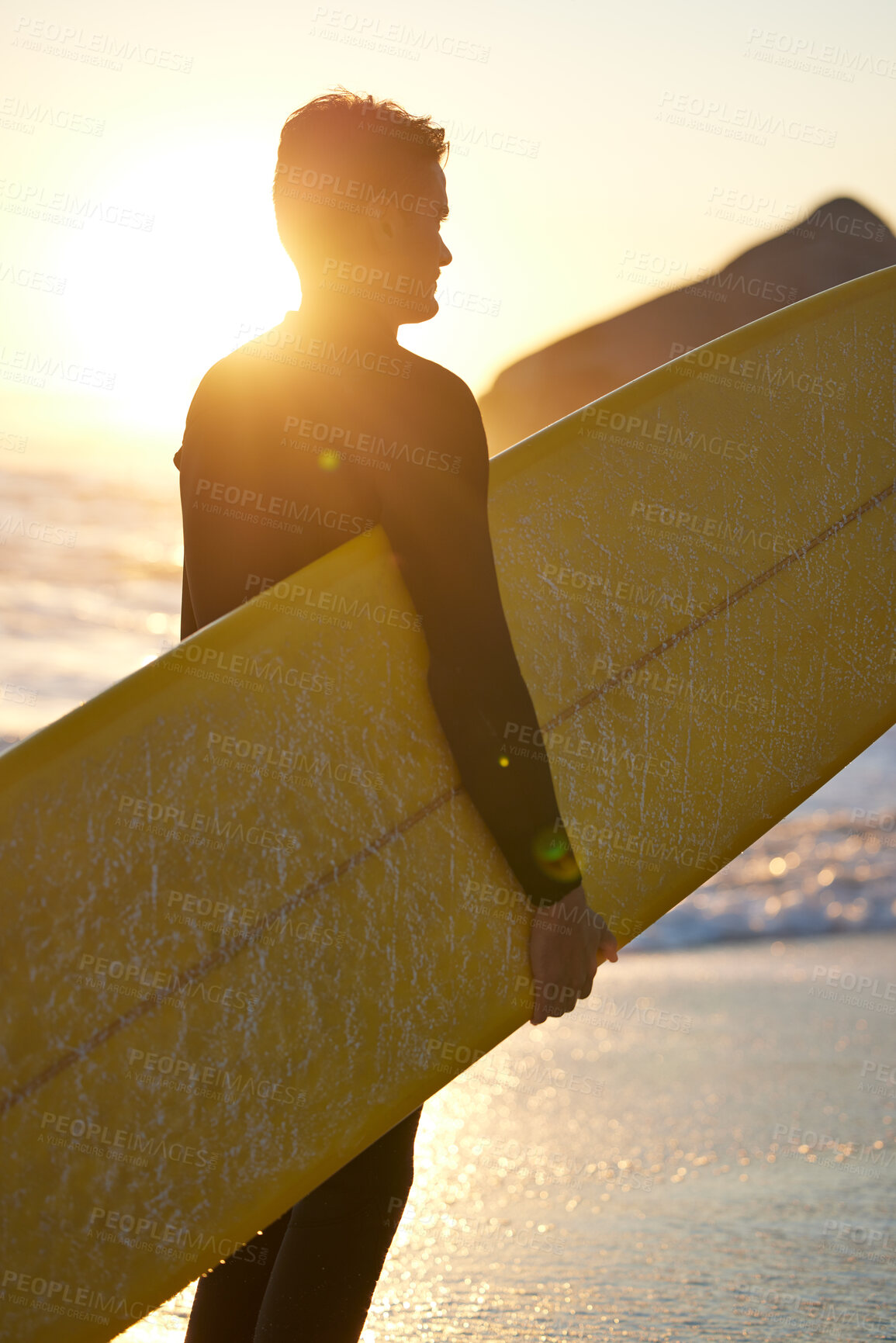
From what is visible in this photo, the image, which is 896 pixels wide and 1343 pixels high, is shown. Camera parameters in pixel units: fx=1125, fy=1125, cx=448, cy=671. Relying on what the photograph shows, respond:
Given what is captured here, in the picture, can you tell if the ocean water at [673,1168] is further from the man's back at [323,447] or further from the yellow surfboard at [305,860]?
the man's back at [323,447]

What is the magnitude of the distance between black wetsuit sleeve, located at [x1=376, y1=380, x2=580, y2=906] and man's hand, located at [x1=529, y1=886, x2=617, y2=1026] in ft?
0.08

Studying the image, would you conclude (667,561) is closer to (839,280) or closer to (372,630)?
(372,630)

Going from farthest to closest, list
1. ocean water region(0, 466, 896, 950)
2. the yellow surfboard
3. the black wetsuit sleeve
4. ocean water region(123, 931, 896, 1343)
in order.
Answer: ocean water region(0, 466, 896, 950) → ocean water region(123, 931, 896, 1343) → the yellow surfboard → the black wetsuit sleeve

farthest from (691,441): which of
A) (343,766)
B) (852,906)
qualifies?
(852,906)

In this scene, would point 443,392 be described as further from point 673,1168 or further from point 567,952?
point 673,1168

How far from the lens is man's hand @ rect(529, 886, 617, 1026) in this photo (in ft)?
4.39

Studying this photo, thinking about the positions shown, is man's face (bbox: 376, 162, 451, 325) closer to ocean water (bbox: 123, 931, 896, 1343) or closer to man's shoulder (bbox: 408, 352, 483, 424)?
man's shoulder (bbox: 408, 352, 483, 424)

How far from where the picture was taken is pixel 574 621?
180cm

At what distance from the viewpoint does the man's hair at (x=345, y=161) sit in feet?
4.38

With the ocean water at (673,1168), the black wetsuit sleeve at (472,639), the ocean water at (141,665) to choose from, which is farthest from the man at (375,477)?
the ocean water at (141,665)

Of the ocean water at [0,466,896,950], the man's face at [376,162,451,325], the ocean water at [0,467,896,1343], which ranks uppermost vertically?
the man's face at [376,162,451,325]

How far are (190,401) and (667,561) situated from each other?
2.88ft

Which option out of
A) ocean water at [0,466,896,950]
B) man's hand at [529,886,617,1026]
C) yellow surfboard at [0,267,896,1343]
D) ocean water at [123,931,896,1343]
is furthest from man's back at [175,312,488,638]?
A: ocean water at [0,466,896,950]

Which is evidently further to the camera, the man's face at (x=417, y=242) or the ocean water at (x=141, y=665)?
the ocean water at (x=141, y=665)
